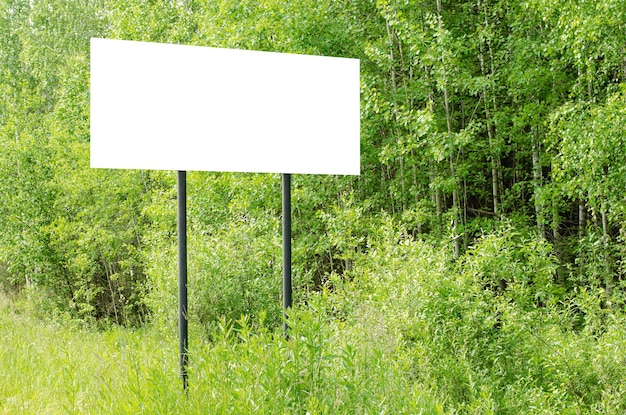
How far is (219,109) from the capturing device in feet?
13.2

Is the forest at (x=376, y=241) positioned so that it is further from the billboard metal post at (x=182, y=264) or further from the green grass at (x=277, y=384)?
the billboard metal post at (x=182, y=264)

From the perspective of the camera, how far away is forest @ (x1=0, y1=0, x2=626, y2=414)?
3.86 meters

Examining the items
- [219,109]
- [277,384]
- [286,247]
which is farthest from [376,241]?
[277,384]

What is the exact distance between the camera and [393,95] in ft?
36.8

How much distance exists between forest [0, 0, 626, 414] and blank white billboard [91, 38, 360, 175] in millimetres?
972

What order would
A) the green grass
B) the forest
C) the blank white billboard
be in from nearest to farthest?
the green grass, the blank white billboard, the forest

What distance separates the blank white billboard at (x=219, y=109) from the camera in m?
3.76

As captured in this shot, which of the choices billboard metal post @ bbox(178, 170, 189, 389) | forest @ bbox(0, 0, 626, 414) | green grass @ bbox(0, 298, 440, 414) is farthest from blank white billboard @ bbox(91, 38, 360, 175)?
green grass @ bbox(0, 298, 440, 414)

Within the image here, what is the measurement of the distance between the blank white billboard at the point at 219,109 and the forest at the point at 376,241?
0.97 meters

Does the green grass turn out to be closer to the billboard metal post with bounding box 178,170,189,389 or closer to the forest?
the forest

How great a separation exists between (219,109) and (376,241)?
338 cm

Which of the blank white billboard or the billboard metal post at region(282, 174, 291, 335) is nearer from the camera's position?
the blank white billboard

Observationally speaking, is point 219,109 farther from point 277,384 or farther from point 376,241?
point 376,241

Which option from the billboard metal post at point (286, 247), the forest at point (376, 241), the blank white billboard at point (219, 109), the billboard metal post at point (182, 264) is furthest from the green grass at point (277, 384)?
the blank white billboard at point (219, 109)
